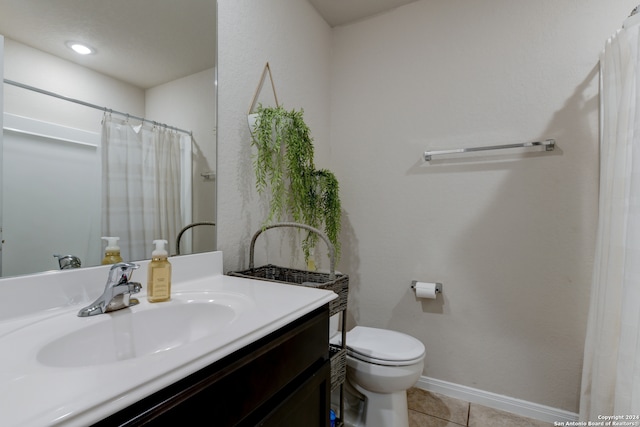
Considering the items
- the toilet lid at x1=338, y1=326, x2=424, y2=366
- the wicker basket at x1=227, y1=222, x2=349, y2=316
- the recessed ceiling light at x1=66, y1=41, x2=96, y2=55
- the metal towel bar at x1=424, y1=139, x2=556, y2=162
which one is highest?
the recessed ceiling light at x1=66, y1=41, x2=96, y2=55

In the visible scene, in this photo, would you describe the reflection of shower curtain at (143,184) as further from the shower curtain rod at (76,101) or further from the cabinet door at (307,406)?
the cabinet door at (307,406)

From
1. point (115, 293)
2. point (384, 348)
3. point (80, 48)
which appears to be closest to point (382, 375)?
point (384, 348)

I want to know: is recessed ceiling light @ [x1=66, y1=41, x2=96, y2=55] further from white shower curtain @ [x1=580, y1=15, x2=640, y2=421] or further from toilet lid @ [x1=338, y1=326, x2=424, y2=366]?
white shower curtain @ [x1=580, y1=15, x2=640, y2=421]

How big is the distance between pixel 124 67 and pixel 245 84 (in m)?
0.53

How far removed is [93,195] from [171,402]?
657mm

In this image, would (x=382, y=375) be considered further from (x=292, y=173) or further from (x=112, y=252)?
(x=112, y=252)

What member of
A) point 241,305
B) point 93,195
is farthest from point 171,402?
point 93,195

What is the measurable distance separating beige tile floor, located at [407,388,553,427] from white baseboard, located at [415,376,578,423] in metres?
0.02

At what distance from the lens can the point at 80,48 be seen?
0.86 m

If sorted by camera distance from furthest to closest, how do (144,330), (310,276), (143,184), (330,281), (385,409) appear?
(385,409)
(310,276)
(330,281)
(143,184)
(144,330)

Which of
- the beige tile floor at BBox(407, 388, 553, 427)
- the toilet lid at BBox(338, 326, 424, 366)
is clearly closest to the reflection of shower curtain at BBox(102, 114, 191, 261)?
the toilet lid at BBox(338, 326, 424, 366)

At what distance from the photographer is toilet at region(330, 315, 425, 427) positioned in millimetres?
1331

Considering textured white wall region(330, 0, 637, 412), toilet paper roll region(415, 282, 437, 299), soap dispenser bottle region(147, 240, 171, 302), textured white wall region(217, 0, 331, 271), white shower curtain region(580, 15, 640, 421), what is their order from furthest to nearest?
1. toilet paper roll region(415, 282, 437, 299)
2. textured white wall region(330, 0, 637, 412)
3. textured white wall region(217, 0, 331, 271)
4. white shower curtain region(580, 15, 640, 421)
5. soap dispenser bottle region(147, 240, 171, 302)

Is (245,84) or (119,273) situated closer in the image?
(119,273)
